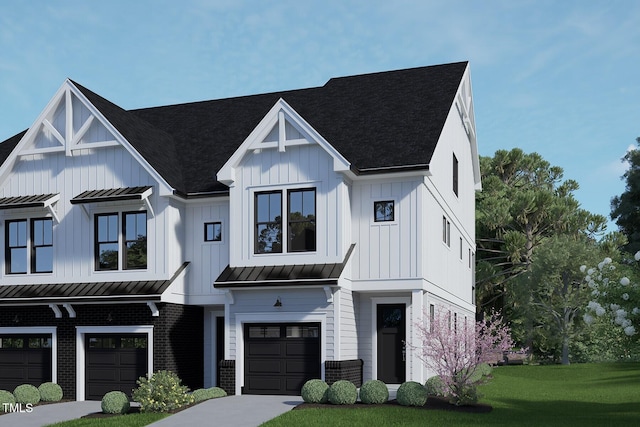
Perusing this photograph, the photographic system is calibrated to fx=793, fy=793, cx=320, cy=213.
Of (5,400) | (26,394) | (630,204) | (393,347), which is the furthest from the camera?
(630,204)

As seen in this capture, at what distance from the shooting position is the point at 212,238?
2592 centimetres

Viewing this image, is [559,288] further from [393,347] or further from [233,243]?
[233,243]

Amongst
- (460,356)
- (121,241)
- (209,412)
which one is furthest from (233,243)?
(460,356)

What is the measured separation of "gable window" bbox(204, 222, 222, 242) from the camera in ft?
84.9

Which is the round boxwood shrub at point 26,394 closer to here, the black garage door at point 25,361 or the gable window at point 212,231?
the black garage door at point 25,361

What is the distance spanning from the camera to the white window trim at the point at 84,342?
81.1ft

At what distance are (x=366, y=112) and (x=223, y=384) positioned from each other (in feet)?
34.1

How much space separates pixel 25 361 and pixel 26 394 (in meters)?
2.68

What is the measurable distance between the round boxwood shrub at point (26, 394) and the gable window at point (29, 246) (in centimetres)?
410

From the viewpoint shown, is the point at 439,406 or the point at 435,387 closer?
the point at 439,406

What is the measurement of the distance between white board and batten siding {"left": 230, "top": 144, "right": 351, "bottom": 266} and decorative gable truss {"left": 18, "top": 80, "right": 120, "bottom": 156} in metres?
4.92

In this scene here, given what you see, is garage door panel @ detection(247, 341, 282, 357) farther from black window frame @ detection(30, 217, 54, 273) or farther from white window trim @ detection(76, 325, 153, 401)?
black window frame @ detection(30, 217, 54, 273)

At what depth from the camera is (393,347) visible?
24500mm

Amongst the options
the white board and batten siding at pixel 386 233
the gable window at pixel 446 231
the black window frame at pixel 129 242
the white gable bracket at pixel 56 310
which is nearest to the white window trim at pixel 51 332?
the white gable bracket at pixel 56 310
